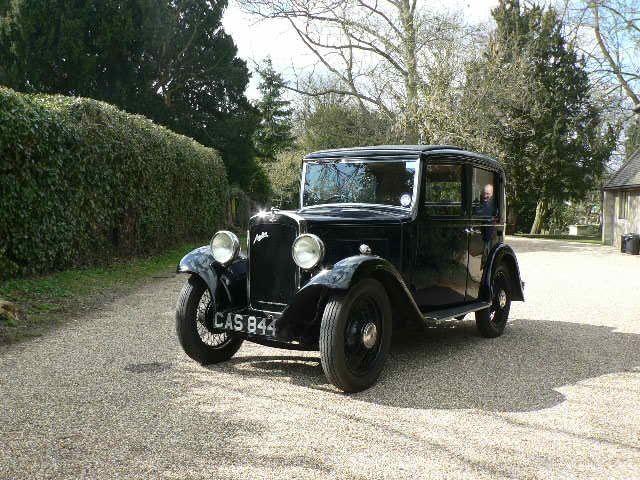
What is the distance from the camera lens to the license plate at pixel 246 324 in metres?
4.69

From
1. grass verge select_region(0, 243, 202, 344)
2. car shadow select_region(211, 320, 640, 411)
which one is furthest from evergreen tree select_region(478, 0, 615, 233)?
car shadow select_region(211, 320, 640, 411)

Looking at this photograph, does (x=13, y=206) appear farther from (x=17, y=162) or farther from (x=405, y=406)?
(x=405, y=406)

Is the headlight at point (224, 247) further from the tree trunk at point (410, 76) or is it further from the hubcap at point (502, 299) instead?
the tree trunk at point (410, 76)

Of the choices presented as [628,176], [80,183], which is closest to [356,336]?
[80,183]

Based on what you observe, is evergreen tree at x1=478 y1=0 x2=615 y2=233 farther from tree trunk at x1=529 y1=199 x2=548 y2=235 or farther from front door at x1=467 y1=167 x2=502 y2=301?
front door at x1=467 y1=167 x2=502 y2=301

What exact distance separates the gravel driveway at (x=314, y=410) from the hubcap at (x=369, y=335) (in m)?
0.35

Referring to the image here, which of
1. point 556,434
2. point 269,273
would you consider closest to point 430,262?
point 269,273

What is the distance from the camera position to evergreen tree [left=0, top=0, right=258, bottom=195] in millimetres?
23156

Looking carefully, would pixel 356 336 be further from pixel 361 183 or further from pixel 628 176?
pixel 628 176

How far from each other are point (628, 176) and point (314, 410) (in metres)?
22.6

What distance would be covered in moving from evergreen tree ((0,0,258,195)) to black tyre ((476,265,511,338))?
67.8 ft

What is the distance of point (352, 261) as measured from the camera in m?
4.51

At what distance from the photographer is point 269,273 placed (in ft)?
16.5

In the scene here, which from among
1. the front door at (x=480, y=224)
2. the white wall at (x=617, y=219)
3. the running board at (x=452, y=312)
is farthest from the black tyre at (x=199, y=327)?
the white wall at (x=617, y=219)
